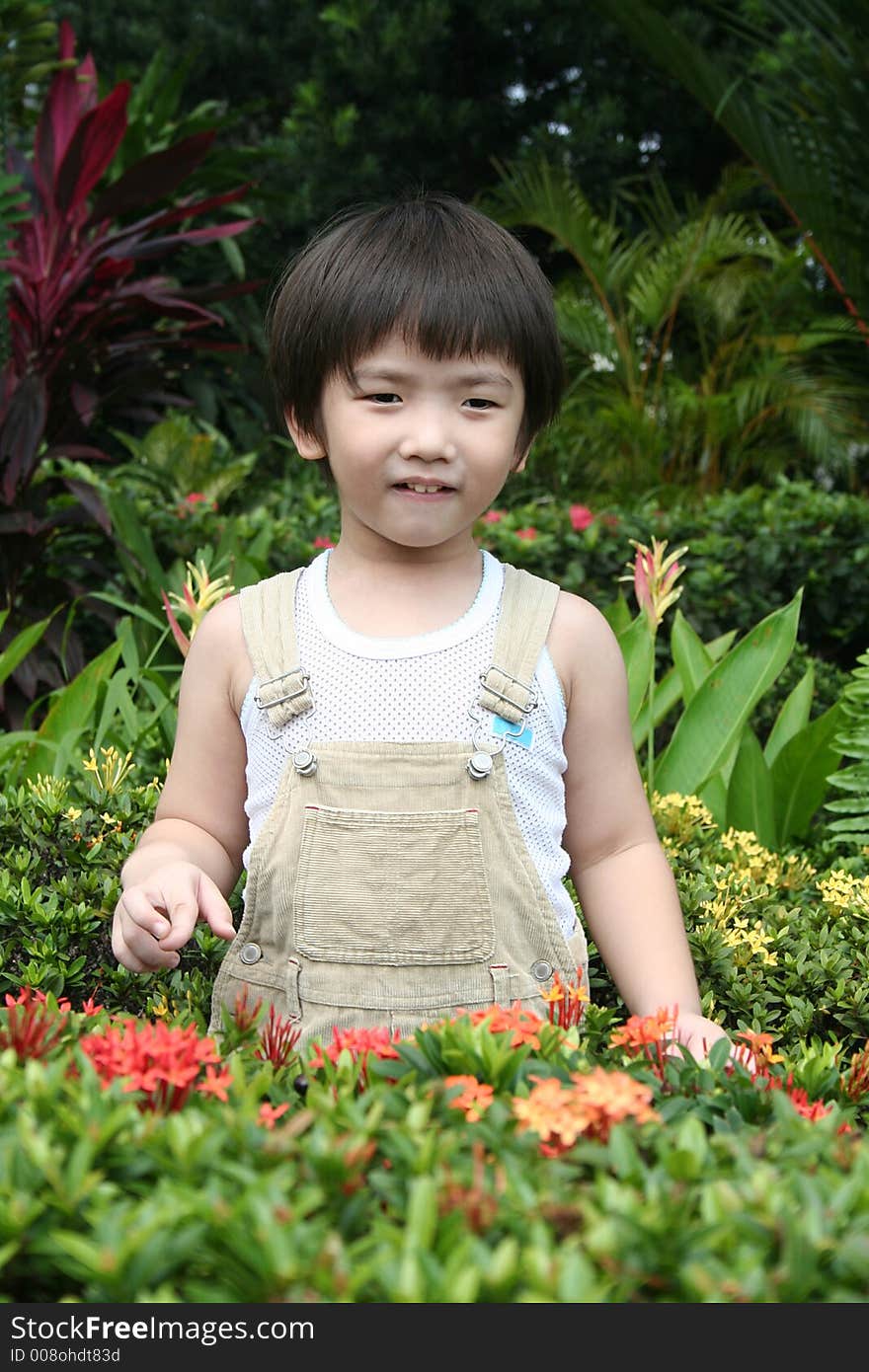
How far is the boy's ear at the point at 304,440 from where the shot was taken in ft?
5.19

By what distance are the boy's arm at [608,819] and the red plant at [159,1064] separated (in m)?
0.63

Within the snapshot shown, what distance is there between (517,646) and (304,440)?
367mm

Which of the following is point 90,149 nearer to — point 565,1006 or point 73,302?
point 73,302

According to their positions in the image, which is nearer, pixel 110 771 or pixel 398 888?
pixel 398 888

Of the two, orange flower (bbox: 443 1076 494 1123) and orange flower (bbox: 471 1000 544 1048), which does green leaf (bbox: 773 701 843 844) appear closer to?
orange flower (bbox: 471 1000 544 1048)

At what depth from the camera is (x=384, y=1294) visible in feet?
2.34

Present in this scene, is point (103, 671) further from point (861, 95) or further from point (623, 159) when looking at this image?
point (623, 159)

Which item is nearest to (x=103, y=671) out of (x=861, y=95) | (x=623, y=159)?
(x=861, y=95)

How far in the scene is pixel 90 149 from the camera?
3.96m

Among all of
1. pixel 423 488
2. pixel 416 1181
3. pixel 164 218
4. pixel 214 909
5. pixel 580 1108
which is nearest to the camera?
pixel 416 1181

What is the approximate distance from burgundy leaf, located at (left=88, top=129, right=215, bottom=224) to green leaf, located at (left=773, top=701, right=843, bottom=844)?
2560mm

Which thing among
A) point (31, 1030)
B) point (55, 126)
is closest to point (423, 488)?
point (31, 1030)

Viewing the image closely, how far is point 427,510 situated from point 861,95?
474cm

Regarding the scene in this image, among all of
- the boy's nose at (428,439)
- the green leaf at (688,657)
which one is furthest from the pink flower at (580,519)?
the boy's nose at (428,439)
